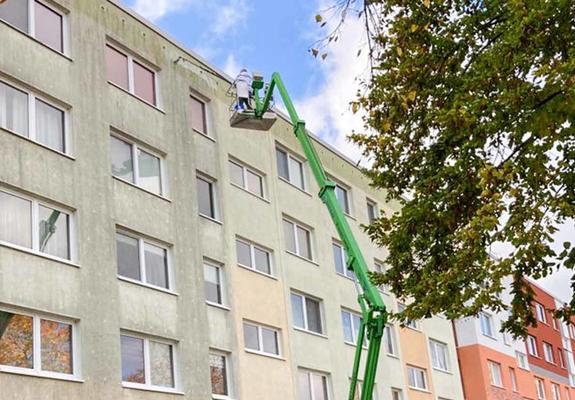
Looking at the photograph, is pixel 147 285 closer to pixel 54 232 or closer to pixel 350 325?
pixel 54 232

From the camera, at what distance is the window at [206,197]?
82.4ft

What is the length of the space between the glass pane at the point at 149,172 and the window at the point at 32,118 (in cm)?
273

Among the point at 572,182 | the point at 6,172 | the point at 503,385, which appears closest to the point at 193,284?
the point at 6,172

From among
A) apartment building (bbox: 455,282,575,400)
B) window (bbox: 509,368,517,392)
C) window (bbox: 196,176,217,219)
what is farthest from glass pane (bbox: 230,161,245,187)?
window (bbox: 509,368,517,392)

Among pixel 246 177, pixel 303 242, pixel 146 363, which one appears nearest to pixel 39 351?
pixel 146 363

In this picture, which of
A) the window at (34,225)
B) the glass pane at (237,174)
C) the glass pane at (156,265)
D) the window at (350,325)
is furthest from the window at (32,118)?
the window at (350,325)

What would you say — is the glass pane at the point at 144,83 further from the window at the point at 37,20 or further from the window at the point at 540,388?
the window at the point at 540,388

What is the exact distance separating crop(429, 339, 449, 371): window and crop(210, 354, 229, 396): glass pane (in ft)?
49.5

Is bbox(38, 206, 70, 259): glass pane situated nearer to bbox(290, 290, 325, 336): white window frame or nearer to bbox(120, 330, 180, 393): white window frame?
bbox(120, 330, 180, 393): white window frame

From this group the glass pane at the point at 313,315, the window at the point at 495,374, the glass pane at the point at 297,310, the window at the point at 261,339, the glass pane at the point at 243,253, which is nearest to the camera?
the window at the point at 261,339

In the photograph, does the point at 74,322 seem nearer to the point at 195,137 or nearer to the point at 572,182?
the point at 195,137

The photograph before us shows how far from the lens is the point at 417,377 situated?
115 ft

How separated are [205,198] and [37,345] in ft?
27.7

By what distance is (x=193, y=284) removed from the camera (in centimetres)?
2305
